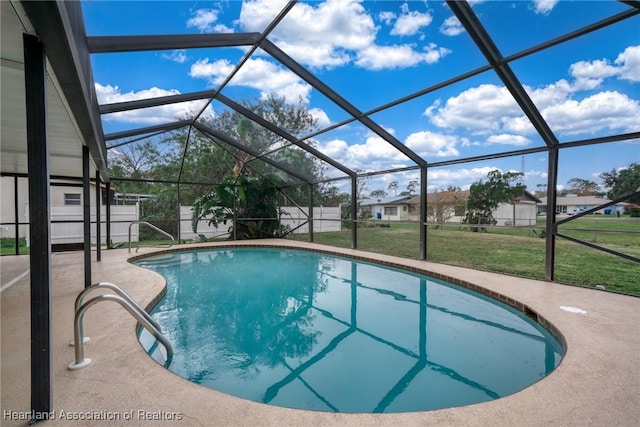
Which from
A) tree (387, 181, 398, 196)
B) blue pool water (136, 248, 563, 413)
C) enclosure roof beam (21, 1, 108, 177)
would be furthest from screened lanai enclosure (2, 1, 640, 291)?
tree (387, 181, 398, 196)

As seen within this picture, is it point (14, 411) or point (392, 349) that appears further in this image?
point (392, 349)

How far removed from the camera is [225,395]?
2002 millimetres

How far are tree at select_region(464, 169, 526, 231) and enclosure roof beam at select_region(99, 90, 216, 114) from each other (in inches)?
293

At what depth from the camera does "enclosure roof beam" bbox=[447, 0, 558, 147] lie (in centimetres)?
351

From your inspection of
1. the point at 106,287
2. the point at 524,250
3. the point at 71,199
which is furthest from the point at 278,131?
the point at 524,250

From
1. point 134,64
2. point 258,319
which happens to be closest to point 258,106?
point 134,64

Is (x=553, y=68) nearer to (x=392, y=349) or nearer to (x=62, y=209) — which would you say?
(x=392, y=349)

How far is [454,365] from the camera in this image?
287cm

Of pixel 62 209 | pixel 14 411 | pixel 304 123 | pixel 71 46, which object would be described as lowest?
pixel 14 411

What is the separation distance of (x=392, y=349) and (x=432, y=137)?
14.9 ft

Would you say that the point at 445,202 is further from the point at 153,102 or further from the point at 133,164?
the point at 133,164

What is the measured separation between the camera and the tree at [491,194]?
7.93m

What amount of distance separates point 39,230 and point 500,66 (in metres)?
4.95

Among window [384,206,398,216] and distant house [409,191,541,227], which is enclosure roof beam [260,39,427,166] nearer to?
distant house [409,191,541,227]
